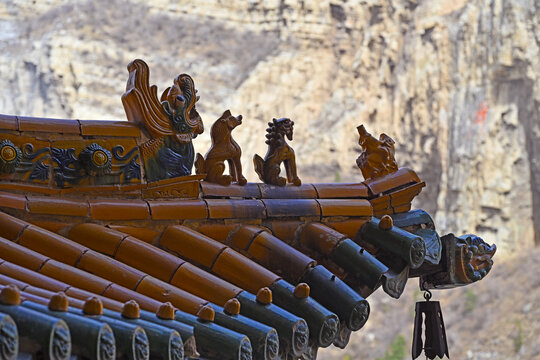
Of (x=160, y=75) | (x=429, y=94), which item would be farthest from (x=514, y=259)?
(x=160, y=75)

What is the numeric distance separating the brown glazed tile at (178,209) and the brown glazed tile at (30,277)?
1.30 metres

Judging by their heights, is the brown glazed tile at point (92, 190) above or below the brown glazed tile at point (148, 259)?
above

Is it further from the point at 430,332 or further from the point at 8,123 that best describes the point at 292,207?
the point at 8,123

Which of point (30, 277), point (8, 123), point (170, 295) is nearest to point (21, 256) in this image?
point (30, 277)

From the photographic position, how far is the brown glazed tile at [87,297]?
15.9 feet

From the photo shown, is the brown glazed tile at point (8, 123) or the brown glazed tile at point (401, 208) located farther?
the brown glazed tile at point (401, 208)

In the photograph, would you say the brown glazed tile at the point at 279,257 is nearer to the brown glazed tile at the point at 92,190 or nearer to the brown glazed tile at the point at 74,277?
the brown glazed tile at the point at 92,190

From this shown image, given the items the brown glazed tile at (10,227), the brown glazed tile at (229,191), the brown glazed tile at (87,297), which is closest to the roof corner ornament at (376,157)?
the brown glazed tile at (229,191)

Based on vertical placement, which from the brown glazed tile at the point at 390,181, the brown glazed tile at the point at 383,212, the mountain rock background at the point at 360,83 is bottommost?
the brown glazed tile at the point at 383,212

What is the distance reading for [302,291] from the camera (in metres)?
5.95

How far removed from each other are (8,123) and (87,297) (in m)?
1.45

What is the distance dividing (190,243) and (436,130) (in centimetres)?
3832

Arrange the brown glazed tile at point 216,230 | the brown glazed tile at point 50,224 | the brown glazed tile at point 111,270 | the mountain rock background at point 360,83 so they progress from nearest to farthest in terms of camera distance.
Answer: the brown glazed tile at point 111,270
the brown glazed tile at point 50,224
the brown glazed tile at point 216,230
the mountain rock background at point 360,83

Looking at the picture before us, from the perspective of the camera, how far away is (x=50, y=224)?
5988mm
